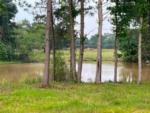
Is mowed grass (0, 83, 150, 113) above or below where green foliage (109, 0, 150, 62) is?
below

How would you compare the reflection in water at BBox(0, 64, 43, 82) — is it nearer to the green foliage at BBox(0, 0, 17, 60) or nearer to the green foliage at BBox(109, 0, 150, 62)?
the green foliage at BBox(109, 0, 150, 62)

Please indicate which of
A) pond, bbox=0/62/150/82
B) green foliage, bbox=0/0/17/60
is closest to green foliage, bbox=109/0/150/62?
pond, bbox=0/62/150/82

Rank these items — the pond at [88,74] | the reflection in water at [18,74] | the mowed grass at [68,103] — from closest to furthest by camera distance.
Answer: the mowed grass at [68,103], the reflection in water at [18,74], the pond at [88,74]

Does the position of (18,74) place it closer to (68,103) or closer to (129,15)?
(129,15)

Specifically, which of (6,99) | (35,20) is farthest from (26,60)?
(6,99)

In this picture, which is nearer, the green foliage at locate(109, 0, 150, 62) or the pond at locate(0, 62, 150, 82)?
the green foliage at locate(109, 0, 150, 62)

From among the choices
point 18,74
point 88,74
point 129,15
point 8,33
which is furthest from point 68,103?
point 8,33

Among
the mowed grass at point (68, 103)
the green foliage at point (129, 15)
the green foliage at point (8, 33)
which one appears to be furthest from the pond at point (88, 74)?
the green foliage at point (8, 33)

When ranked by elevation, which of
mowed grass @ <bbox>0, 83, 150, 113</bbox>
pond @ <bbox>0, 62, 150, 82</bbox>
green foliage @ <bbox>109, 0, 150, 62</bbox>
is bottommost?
pond @ <bbox>0, 62, 150, 82</bbox>

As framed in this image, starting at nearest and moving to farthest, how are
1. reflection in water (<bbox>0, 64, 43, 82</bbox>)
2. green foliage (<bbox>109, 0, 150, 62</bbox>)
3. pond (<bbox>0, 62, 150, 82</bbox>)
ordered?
green foliage (<bbox>109, 0, 150, 62</bbox>) < reflection in water (<bbox>0, 64, 43, 82</bbox>) < pond (<bbox>0, 62, 150, 82</bbox>)

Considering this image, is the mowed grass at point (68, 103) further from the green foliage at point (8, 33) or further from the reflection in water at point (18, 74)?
the green foliage at point (8, 33)

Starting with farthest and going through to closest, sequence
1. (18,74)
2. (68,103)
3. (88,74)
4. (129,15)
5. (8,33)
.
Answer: (8,33) → (88,74) → (18,74) → (129,15) → (68,103)

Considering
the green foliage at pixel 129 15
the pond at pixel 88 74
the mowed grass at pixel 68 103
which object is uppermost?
the green foliage at pixel 129 15

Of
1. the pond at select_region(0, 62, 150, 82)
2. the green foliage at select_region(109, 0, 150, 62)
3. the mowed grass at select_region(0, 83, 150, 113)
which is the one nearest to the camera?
the mowed grass at select_region(0, 83, 150, 113)
